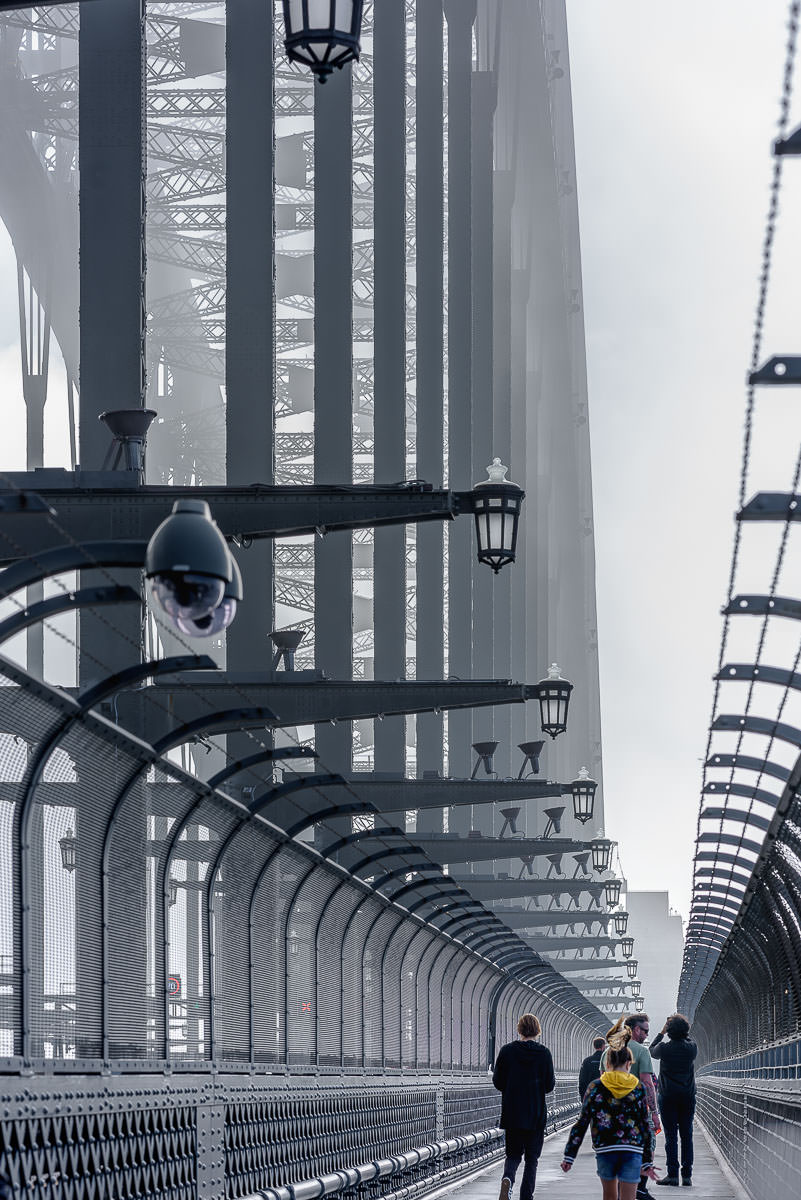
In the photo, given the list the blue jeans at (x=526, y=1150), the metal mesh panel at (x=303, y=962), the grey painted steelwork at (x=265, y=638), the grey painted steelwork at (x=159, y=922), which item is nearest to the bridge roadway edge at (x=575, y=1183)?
the grey painted steelwork at (x=265, y=638)

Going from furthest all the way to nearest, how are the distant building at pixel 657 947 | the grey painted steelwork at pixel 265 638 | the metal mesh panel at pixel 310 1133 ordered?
1. the distant building at pixel 657 947
2. the metal mesh panel at pixel 310 1133
3. the grey painted steelwork at pixel 265 638

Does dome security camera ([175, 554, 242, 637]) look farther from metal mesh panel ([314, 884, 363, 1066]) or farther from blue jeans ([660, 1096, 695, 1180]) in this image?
blue jeans ([660, 1096, 695, 1180])

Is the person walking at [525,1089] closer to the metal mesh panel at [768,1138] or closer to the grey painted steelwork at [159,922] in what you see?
the grey painted steelwork at [159,922]

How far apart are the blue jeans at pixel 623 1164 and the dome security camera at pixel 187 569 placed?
758cm

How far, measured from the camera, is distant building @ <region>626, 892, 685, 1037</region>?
18150 cm

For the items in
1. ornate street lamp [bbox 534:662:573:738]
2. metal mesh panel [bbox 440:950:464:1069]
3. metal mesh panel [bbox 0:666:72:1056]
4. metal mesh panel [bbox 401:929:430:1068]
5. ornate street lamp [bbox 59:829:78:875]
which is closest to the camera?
metal mesh panel [bbox 0:666:72:1056]

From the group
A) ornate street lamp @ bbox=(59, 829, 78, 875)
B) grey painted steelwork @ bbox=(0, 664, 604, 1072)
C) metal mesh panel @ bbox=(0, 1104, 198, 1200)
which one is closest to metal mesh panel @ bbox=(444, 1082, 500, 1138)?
grey painted steelwork @ bbox=(0, 664, 604, 1072)

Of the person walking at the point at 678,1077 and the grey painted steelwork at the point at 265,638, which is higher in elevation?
the grey painted steelwork at the point at 265,638

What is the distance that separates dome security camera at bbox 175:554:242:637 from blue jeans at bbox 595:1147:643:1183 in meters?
7.43

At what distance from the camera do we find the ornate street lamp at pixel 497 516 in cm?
1848

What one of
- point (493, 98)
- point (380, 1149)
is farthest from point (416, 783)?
point (493, 98)

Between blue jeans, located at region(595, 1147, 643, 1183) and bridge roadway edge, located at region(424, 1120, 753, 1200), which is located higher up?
blue jeans, located at region(595, 1147, 643, 1183)

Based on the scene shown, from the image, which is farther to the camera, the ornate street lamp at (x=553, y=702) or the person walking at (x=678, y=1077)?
the ornate street lamp at (x=553, y=702)

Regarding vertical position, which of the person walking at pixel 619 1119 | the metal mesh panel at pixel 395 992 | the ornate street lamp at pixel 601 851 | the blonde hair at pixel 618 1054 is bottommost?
the person walking at pixel 619 1119
